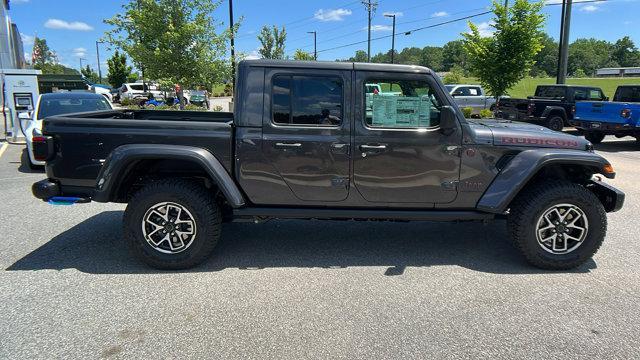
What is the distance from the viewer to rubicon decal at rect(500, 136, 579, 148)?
4121 mm

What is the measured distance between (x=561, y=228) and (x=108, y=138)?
4.28m

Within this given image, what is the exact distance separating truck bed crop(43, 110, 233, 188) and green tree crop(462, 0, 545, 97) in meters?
15.9

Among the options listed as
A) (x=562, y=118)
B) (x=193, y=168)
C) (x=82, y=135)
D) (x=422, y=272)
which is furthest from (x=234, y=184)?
(x=562, y=118)

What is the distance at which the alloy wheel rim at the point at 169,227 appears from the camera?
13.3ft

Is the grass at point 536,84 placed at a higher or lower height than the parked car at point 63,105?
higher

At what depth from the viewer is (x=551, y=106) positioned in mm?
15555

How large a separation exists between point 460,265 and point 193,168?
277 centimetres

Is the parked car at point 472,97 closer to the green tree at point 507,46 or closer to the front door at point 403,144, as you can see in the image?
the green tree at point 507,46

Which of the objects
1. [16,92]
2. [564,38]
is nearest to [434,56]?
[564,38]

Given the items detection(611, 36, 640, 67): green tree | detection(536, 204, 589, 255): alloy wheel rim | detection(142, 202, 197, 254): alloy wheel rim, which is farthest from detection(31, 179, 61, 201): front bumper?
detection(611, 36, 640, 67): green tree

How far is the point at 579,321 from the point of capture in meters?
3.29

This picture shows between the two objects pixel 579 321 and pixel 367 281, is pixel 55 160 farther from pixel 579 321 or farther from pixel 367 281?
pixel 579 321

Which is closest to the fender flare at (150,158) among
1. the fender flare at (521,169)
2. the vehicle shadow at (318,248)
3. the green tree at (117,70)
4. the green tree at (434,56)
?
the vehicle shadow at (318,248)

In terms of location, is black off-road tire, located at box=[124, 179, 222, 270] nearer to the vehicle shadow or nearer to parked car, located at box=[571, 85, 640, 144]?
the vehicle shadow
